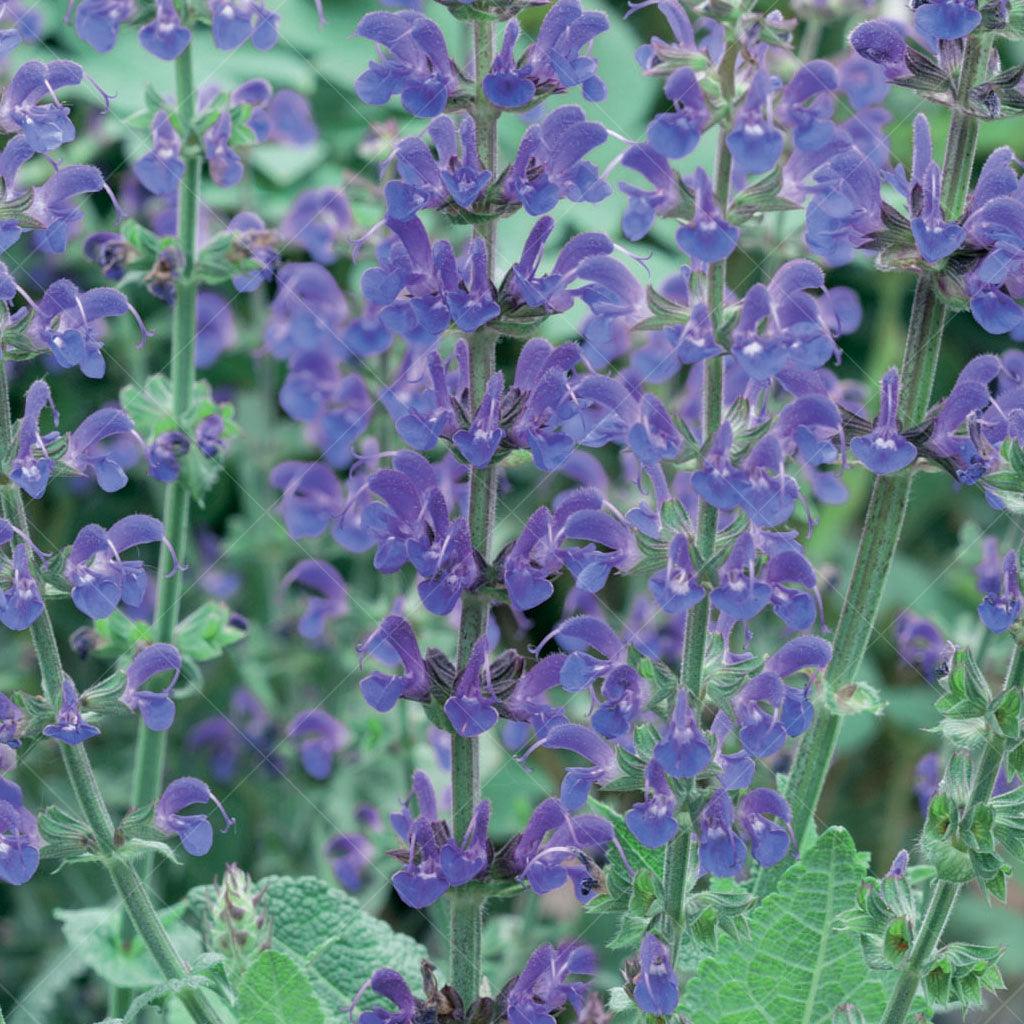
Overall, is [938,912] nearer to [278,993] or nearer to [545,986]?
[545,986]

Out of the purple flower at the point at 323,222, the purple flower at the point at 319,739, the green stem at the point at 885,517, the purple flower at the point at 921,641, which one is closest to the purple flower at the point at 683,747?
the green stem at the point at 885,517

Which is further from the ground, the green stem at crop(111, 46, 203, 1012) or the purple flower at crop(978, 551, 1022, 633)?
the purple flower at crop(978, 551, 1022, 633)

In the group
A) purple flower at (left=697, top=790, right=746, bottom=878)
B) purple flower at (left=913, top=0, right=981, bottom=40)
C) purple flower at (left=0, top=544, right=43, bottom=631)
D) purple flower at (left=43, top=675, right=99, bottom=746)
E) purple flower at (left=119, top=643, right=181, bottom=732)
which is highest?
purple flower at (left=913, top=0, right=981, bottom=40)

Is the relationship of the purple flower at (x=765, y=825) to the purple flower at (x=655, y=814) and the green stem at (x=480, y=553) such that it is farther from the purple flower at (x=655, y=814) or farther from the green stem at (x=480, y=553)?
the green stem at (x=480, y=553)

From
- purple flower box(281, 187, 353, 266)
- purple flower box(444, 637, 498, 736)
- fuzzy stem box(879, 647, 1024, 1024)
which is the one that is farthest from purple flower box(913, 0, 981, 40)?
purple flower box(281, 187, 353, 266)

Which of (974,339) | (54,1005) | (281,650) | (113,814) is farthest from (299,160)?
(974,339)

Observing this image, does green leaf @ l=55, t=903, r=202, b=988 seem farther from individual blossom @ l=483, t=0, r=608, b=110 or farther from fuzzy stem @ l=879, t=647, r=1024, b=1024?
individual blossom @ l=483, t=0, r=608, b=110
